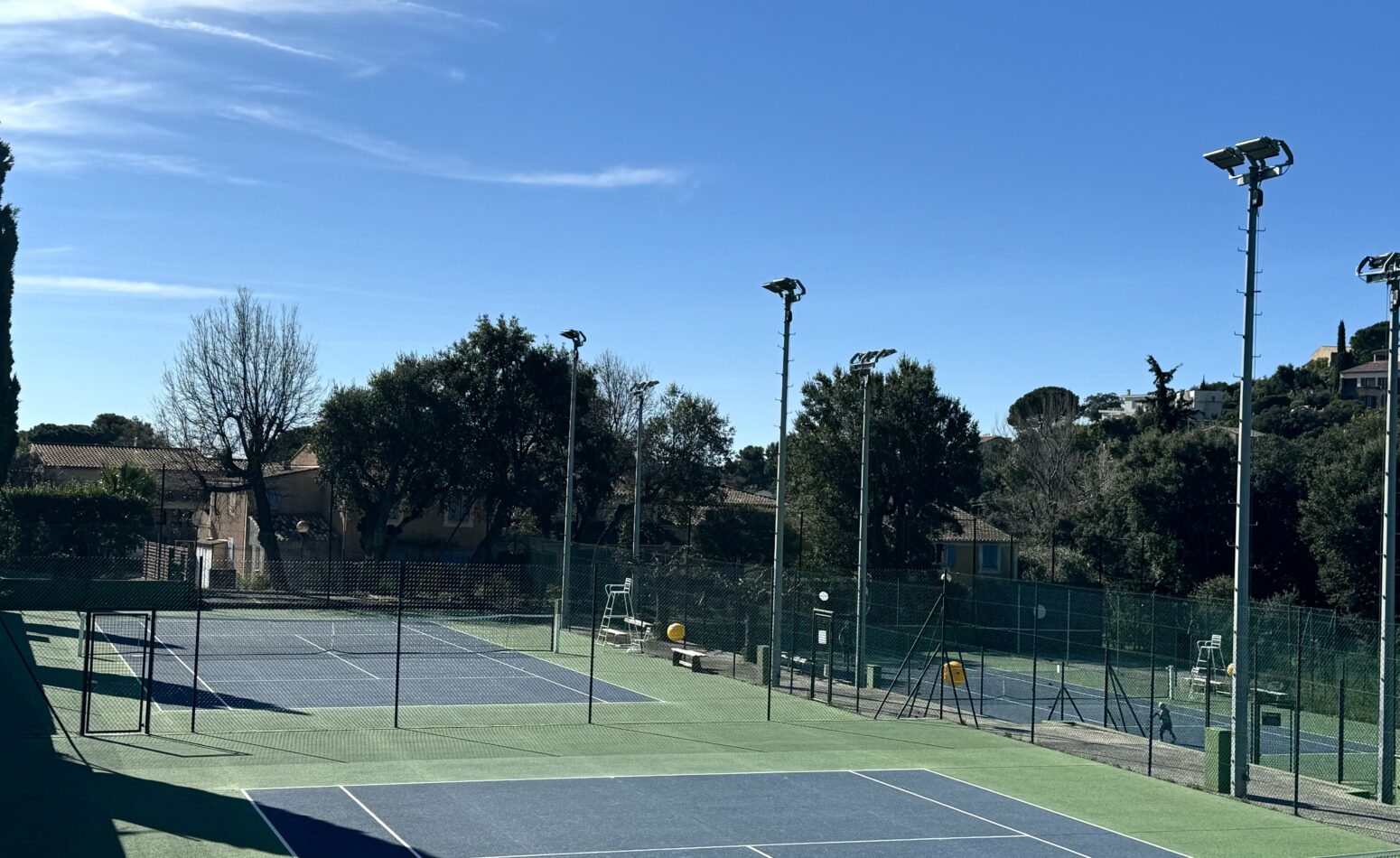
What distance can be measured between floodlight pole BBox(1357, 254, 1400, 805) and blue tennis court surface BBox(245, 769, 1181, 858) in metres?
5.57

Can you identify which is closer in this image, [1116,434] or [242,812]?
[242,812]

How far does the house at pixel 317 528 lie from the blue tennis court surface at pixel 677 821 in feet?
124

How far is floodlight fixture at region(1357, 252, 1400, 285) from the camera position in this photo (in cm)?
2009

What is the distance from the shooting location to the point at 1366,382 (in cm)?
10888

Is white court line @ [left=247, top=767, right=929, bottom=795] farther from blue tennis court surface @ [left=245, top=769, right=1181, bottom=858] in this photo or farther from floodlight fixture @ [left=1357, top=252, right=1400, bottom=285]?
floodlight fixture @ [left=1357, top=252, right=1400, bottom=285]

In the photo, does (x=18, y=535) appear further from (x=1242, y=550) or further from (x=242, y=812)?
(x=1242, y=550)

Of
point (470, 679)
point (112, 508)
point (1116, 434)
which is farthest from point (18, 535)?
point (1116, 434)

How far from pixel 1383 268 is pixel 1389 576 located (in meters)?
4.68

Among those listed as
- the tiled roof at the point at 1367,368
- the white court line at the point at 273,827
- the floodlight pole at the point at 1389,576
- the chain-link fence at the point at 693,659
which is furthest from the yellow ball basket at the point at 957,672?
the tiled roof at the point at 1367,368

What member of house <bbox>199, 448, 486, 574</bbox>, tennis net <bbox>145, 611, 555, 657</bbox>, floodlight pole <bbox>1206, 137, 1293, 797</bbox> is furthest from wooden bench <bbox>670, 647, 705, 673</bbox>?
house <bbox>199, 448, 486, 574</bbox>

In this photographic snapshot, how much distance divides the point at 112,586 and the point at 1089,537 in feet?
114

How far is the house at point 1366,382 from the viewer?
344 ft

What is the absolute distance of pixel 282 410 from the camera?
55.1 metres

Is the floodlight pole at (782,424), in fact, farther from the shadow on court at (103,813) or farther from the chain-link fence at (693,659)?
the shadow on court at (103,813)
